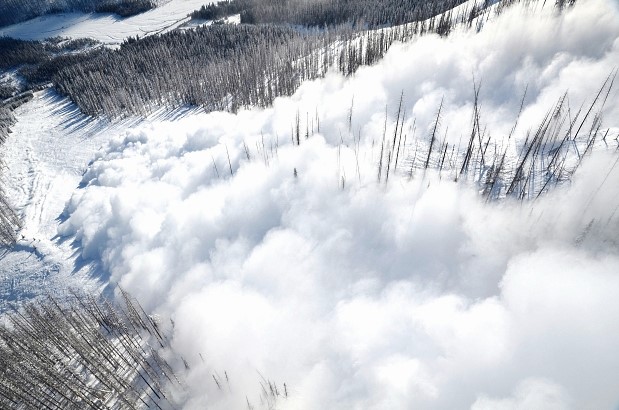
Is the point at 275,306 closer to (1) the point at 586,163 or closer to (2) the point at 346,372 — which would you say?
(2) the point at 346,372

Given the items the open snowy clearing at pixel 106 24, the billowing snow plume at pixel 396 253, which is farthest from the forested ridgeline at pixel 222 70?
the open snowy clearing at pixel 106 24

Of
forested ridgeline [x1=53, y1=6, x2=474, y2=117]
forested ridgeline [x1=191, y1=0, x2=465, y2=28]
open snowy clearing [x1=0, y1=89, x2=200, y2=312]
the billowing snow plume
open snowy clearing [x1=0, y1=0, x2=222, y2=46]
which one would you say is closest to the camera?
the billowing snow plume

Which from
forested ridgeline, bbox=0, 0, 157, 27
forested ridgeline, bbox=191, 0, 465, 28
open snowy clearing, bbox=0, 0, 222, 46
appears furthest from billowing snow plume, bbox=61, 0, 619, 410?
forested ridgeline, bbox=0, 0, 157, 27

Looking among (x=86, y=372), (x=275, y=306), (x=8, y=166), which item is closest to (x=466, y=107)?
(x=275, y=306)

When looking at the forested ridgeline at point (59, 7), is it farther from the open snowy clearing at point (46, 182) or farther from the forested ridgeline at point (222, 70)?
the open snowy clearing at point (46, 182)

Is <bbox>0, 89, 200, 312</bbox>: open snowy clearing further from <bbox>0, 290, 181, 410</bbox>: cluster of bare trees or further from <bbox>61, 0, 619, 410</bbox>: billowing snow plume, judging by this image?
<bbox>0, 290, 181, 410</bbox>: cluster of bare trees
